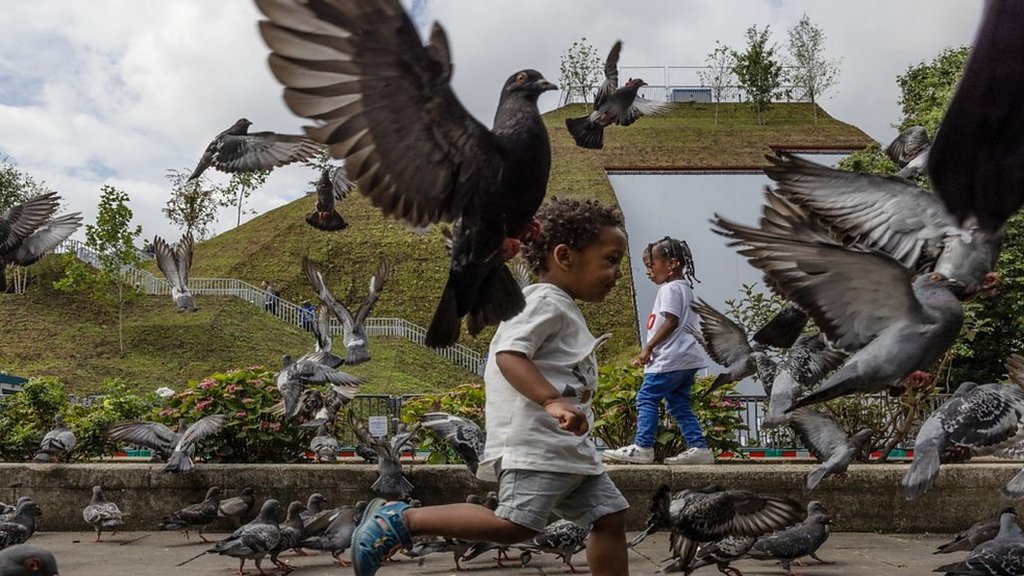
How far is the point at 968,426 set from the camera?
13.1 ft

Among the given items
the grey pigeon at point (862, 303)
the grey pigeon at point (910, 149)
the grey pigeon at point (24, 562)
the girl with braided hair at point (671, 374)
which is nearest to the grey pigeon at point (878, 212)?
the grey pigeon at point (862, 303)

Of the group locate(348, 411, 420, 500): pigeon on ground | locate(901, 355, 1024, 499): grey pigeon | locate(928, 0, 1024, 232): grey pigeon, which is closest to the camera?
locate(928, 0, 1024, 232): grey pigeon

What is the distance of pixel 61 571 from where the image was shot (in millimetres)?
4926

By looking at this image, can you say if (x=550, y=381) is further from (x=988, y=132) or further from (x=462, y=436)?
(x=462, y=436)

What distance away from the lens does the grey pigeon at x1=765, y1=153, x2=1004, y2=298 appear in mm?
1757

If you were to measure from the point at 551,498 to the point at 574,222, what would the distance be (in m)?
0.85

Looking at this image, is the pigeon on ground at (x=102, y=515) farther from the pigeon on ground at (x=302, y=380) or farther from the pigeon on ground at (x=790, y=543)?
the pigeon on ground at (x=790, y=543)

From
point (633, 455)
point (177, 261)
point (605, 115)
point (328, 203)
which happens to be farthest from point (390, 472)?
point (177, 261)

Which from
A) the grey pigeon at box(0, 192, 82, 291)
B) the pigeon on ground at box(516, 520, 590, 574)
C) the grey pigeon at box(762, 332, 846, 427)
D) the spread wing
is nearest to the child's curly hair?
the grey pigeon at box(762, 332, 846, 427)

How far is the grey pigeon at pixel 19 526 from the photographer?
508 centimetres

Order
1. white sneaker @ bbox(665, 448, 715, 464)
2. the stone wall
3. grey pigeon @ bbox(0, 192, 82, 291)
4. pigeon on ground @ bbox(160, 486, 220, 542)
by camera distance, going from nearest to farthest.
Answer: pigeon on ground @ bbox(160, 486, 220, 542) → the stone wall → white sneaker @ bbox(665, 448, 715, 464) → grey pigeon @ bbox(0, 192, 82, 291)

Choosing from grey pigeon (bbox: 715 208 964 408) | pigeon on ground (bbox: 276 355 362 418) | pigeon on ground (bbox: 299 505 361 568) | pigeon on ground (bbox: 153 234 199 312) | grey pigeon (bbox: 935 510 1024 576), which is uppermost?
pigeon on ground (bbox: 153 234 199 312)

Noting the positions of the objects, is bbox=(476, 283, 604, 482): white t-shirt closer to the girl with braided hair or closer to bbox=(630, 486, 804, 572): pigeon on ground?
bbox=(630, 486, 804, 572): pigeon on ground

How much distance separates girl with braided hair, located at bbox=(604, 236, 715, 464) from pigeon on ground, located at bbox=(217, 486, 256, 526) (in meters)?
2.48
